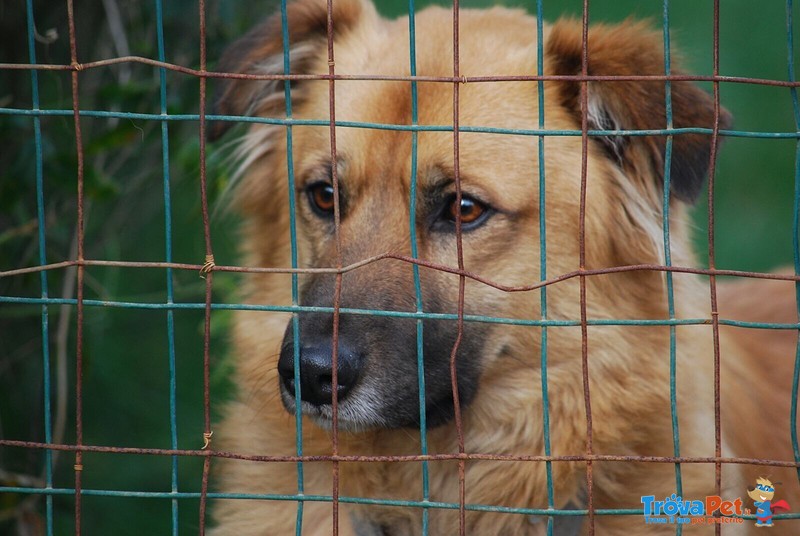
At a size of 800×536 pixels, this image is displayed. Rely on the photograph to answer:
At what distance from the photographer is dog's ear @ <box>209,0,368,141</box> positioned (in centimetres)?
284

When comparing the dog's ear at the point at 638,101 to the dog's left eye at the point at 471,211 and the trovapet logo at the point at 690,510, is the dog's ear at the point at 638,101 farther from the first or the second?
the trovapet logo at the point at 690,510

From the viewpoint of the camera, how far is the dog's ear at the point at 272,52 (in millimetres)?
2838

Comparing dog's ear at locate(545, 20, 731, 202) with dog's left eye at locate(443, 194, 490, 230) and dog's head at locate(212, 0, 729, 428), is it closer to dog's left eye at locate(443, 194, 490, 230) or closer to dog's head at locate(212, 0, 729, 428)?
dog's head at locate(212, 0, 729, 428)

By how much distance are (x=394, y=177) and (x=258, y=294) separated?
76cm

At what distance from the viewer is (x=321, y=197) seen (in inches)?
109

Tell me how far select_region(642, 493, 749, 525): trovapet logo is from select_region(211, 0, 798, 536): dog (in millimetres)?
68

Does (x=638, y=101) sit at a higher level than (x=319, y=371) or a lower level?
higher

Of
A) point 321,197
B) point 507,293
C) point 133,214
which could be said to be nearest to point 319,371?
point 507,293

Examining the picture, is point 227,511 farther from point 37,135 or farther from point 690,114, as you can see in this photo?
point 690,114

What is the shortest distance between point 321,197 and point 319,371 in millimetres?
816

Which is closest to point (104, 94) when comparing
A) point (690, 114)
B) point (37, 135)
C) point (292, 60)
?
point (292, 60)

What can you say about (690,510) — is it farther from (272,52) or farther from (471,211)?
(272,52)

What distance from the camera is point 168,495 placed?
78.8 inches

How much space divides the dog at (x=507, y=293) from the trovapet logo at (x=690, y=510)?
2.7 inches
